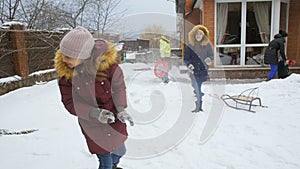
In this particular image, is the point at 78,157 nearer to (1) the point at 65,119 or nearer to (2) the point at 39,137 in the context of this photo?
(2) the point at 39,137

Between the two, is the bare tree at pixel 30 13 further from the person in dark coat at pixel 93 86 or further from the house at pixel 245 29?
the person in dark coat at pixel 93 86

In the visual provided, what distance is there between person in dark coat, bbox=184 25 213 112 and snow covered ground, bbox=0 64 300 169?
0.74 metres

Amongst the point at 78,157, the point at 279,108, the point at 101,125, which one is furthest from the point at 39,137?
the point at 279,108

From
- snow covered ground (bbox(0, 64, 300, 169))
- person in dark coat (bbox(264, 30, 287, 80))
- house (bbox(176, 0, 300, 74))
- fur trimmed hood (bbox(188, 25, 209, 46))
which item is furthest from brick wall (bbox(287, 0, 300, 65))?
fur trimmed hood (bbox(188, 25, 209, 46))

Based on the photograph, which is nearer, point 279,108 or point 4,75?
point 279,108

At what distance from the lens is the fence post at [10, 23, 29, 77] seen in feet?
23.2

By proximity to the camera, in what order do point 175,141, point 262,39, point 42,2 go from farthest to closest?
point 42,2, point 262,39, point 175,141

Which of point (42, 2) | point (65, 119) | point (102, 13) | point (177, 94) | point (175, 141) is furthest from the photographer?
point (102, 13)

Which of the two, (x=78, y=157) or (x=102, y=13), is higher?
(x=102, y=13)

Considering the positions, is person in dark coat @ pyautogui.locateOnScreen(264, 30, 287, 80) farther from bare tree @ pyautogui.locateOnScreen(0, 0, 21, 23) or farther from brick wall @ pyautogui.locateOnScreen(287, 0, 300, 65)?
bare tree @ pyautogui.locateOnScreen(0, 0, 21, 23)

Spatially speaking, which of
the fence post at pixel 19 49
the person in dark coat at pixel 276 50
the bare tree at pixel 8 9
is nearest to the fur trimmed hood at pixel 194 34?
the person in dark coat at pixel 276 50

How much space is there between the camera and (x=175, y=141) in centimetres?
367

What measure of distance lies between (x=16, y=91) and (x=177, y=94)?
14.0 ft

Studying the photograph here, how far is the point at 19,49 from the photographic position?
281 inches
